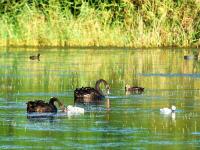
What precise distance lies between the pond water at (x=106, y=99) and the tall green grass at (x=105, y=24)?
8.49 feet

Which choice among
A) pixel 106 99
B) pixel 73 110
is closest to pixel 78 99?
pixel 106 99

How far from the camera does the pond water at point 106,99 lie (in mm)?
14336

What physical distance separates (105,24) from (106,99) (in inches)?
680

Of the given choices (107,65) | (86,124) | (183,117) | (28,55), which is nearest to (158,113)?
(183,117)

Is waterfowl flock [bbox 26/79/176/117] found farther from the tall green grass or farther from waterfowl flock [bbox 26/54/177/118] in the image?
the tall green grass

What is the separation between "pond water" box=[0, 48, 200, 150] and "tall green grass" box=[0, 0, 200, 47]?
2588 millimetres

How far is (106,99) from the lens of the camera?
64.7 ft

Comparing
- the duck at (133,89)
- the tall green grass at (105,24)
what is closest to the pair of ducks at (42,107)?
the duck at (133,89)

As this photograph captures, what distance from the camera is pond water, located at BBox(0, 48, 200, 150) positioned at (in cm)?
1434

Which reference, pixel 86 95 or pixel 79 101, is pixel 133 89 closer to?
pixel 86 95

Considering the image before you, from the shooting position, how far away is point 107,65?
1111 inches

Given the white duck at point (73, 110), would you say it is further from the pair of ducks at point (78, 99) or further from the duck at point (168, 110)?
the duck at point (168, 110)

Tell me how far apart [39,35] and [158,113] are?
19.9 meters

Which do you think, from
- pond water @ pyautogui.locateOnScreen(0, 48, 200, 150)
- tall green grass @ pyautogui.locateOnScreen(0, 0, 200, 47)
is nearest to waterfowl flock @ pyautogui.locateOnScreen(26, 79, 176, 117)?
pond water @ pyautogui.locateOnScreen(0, 48, 200, 150)
